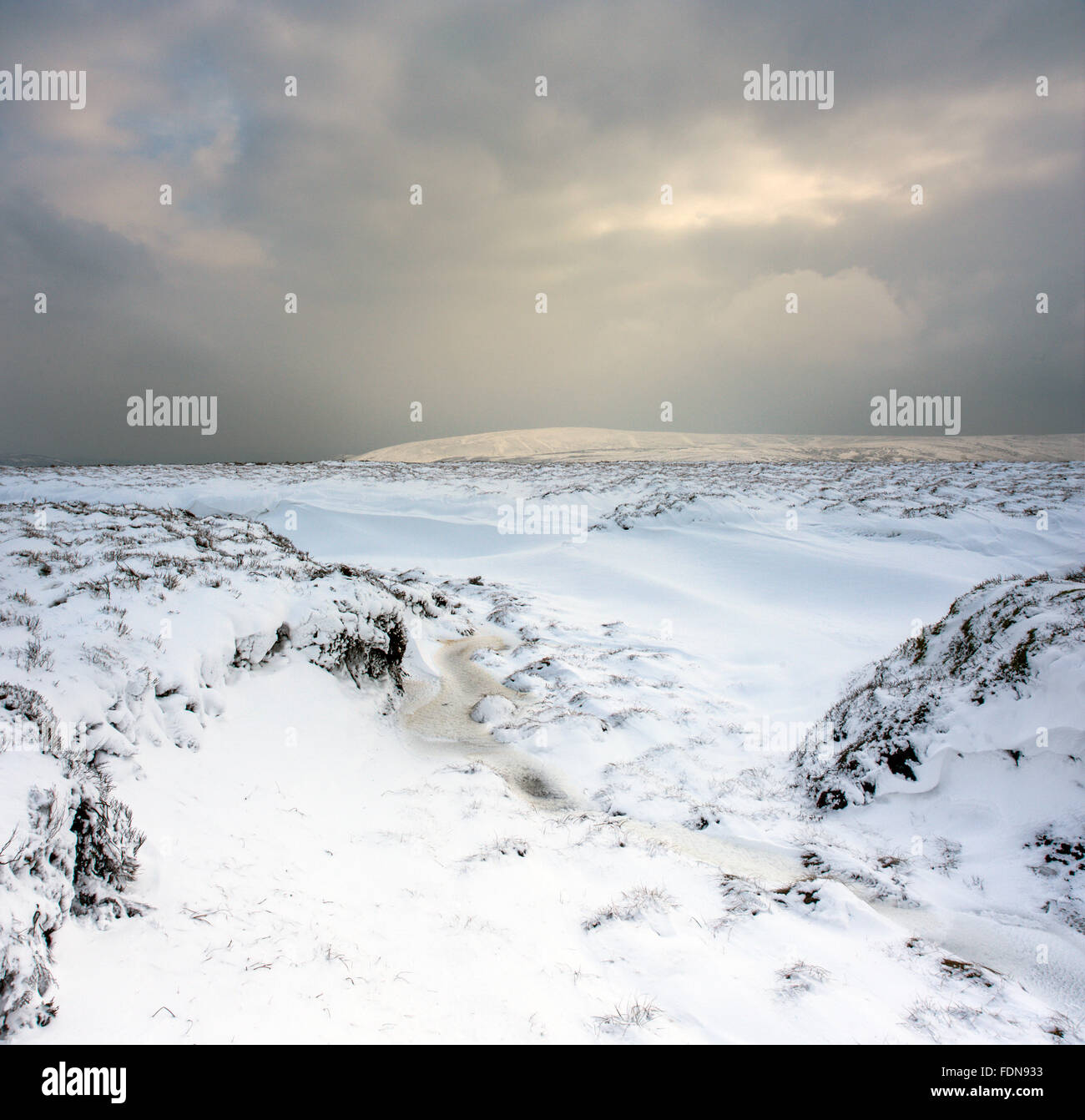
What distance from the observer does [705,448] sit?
87.6m

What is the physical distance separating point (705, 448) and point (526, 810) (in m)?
87.7

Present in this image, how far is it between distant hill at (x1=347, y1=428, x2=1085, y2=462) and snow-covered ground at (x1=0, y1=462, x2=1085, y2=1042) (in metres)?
58.0

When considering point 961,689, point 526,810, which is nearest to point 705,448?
point 961,689

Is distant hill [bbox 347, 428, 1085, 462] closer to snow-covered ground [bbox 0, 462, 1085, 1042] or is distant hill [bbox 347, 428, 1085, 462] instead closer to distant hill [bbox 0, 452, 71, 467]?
distant hill [bbox 0, 452, 71, 467]

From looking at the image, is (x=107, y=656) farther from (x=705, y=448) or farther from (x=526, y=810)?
(x=705, y=448)

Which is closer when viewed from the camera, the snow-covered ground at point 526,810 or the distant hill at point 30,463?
the snow-covered ground at point 526,810

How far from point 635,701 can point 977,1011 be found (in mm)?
5534

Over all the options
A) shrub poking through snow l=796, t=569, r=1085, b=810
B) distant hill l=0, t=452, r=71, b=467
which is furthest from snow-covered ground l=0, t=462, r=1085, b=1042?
distant hill l=0, t=452, r=71, b=467

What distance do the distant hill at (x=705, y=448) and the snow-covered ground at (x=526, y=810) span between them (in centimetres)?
5796

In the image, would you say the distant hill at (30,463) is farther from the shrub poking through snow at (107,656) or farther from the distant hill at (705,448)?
the shrub poking through snow at (107,656)

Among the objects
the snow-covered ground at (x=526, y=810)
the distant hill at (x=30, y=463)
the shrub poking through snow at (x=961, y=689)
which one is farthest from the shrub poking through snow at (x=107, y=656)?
the distant hill at (x=30, y=463)

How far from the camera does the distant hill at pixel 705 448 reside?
72.1 m

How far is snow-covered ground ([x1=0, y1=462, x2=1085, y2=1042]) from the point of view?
3.29m
